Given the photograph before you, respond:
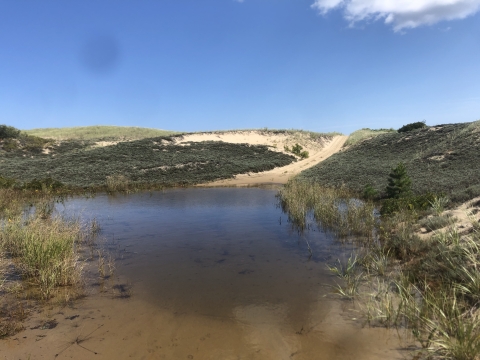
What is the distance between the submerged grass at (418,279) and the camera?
4312 mm

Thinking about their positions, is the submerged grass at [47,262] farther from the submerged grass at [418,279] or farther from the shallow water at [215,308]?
the submerged grass at [418,279]

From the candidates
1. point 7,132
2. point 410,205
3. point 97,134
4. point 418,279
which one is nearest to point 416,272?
point 418,279

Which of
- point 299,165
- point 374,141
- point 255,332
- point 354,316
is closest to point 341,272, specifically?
point 354,316

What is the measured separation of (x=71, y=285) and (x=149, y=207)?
420 inches

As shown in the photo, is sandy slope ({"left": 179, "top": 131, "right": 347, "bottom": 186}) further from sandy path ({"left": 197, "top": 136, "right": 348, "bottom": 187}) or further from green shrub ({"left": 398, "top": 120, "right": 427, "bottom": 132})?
green shrub ({"left": 398, "top": 120, "right": 427, "bottom": 132})

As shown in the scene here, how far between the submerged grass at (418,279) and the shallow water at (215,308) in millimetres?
414

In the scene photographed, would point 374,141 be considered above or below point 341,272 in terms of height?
above

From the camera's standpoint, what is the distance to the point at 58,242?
7.21m

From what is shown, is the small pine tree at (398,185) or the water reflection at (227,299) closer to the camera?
the water reflection at (227,299)

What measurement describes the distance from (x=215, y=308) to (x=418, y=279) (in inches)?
173

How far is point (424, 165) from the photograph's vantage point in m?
24.3

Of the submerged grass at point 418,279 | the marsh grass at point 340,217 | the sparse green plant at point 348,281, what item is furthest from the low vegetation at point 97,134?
the sparse green plant at point 348,281

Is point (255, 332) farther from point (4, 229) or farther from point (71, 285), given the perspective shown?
point (4, 229)

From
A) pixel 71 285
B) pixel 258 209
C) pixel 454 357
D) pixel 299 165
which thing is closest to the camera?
pixel 454 357
